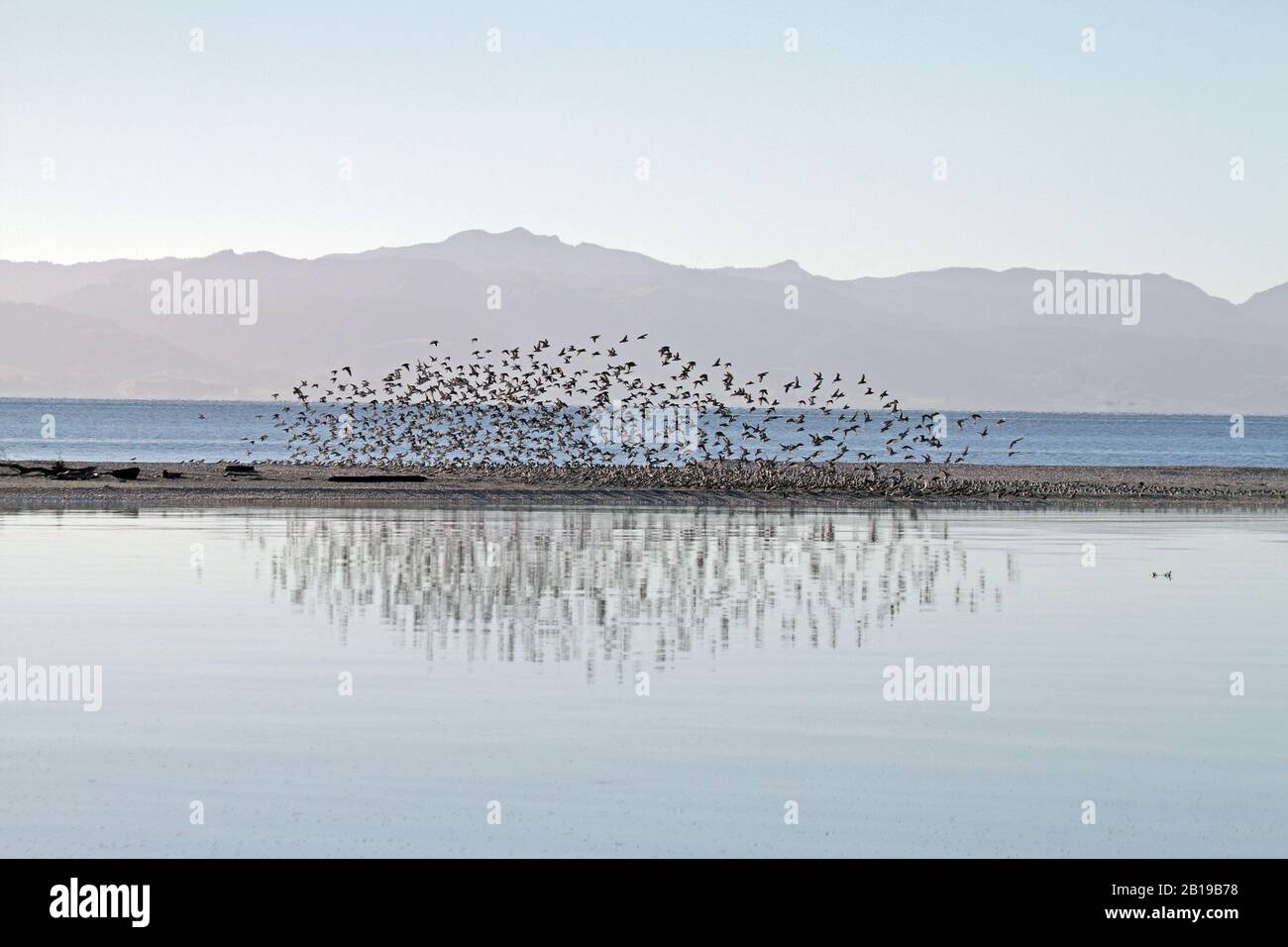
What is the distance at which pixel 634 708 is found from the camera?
14.8 meters

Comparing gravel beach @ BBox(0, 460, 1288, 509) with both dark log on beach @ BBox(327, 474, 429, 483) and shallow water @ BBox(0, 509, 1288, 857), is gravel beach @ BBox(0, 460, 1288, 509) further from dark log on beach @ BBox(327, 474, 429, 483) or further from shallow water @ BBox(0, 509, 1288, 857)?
shallow water @ BBox(0, 509, 1288, 857)

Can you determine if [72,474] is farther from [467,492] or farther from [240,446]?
[240,446]

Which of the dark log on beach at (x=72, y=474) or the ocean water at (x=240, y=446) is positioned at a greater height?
the ocean water at (x=240, y=446)

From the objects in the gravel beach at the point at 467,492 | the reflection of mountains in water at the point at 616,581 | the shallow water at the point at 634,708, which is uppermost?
the gravel beach at the point at 467,492

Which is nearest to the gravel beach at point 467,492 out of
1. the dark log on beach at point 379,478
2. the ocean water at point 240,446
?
the dark log on beach at point 379,478

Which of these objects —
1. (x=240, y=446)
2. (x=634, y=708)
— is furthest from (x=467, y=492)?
(x=240, y=446)

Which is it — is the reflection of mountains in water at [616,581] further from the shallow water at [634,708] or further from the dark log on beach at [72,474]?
the dark log on beach at [72,474]

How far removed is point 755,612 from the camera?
2156 centimetres

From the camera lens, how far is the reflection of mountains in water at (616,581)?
63.1ft

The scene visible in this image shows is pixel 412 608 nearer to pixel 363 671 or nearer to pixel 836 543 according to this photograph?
pixel 363 671

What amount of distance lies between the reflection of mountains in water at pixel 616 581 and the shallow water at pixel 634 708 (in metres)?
0.11

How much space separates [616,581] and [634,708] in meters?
10.0

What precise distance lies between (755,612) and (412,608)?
433 centimetres
